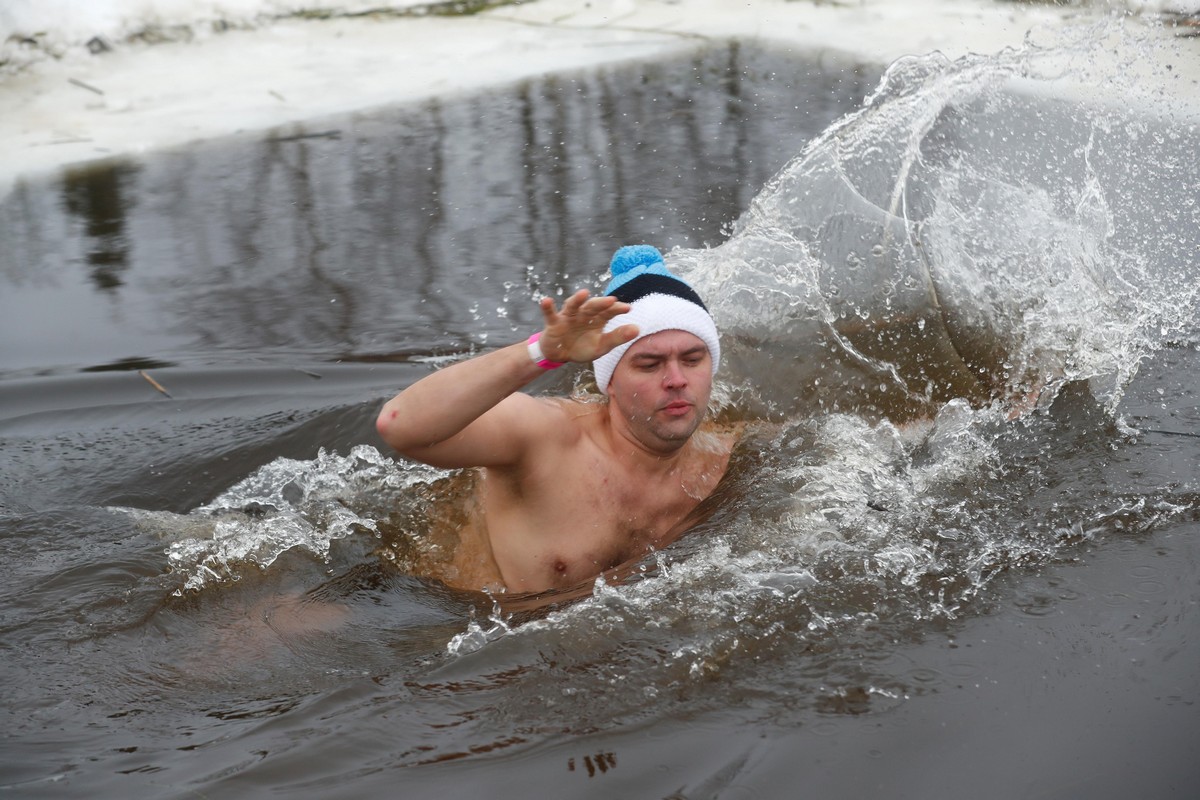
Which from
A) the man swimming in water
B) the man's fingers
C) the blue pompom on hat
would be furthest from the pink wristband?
the blue pompom on hat

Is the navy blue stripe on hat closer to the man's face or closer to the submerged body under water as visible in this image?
the man's face

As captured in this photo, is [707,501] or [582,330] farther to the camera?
[707,501]

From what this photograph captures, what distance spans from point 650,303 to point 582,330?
2.30 ft

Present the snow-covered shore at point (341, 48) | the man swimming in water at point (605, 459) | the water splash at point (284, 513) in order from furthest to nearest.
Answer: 1. the snow-covered shore at point (341, 48)
2. the water splash at point (284, 513)
3. the man swimming in water at point (605, 459)

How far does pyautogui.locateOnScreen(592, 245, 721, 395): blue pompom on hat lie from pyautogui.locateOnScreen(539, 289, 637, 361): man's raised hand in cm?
57

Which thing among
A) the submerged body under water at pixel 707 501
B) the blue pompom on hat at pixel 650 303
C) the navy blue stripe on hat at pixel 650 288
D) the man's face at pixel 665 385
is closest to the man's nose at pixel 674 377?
the man's face at pixel 665 385

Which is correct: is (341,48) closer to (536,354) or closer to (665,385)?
(665,385)

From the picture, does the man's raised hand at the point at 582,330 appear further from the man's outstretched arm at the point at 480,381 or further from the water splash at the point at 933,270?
the water splash at the point at 933,270

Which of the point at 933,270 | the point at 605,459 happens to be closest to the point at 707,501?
the point at 605,459

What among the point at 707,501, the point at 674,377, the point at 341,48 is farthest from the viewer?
the point at 341,48

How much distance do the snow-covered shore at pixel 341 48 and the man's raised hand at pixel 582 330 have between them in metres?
5.19

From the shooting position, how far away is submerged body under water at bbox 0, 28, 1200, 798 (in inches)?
120

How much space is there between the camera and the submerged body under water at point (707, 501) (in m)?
3.04

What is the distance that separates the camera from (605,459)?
3.90 metres
